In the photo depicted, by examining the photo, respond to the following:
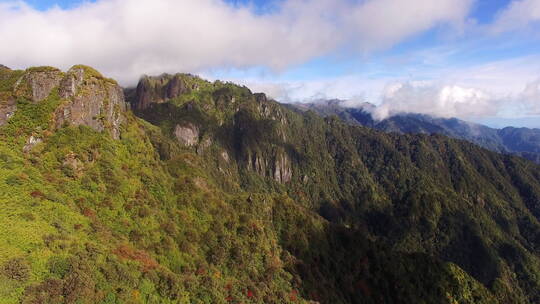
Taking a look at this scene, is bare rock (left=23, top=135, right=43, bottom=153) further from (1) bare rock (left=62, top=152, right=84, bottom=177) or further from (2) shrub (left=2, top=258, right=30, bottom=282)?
(2) shrub (left=2, top=258, right=30, bottom=282)

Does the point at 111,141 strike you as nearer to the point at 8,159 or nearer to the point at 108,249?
the point at 8,159

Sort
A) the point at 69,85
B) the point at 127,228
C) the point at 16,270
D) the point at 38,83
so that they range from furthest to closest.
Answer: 1. the point at 69,85
2. the point at 38,83
3. the point at 127,228
4. the point at 16,270

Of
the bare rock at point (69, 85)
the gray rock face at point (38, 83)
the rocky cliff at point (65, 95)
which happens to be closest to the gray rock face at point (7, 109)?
the rocky cliff at point (65, 95)

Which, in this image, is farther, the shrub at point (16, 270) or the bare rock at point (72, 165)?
the bare rock at point (72, 165)

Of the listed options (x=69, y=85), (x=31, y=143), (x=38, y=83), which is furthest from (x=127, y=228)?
(x=38, y=83)

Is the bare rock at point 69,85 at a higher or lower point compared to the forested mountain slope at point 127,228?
higher

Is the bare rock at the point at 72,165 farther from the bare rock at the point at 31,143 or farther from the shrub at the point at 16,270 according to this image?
the shrub at the point at 16,270

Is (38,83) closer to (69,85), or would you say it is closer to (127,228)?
(69,85)
